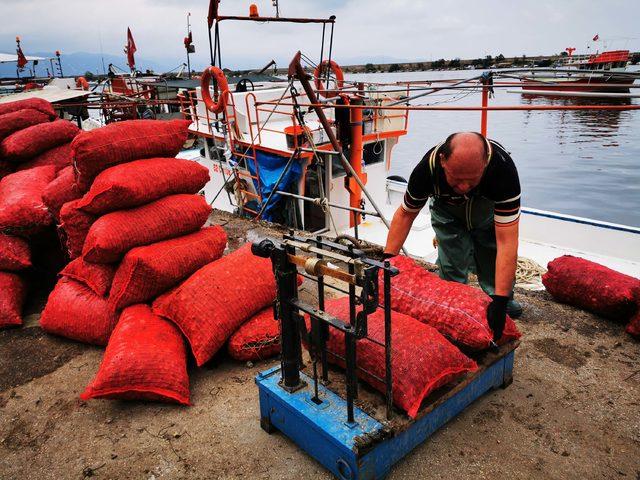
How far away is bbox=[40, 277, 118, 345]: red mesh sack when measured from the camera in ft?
11.1

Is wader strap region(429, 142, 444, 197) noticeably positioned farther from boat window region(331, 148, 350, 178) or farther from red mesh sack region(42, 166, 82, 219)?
boat window region(331, 148, 350, 178)

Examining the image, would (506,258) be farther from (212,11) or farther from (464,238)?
(212,11)

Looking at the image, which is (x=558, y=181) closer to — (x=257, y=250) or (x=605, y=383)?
(x=605, y=383)

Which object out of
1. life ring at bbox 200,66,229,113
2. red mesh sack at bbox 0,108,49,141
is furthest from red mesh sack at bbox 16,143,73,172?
life ring at bbox 200,66,229,113

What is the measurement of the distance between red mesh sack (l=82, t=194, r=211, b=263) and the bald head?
7.14 feet

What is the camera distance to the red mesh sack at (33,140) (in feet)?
17.6

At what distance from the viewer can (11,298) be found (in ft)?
12.9

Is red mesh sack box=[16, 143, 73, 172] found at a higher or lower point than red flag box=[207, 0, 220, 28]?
lower

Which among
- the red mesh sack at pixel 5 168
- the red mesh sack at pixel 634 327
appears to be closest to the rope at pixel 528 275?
the red mesh sack at pixel 634 327

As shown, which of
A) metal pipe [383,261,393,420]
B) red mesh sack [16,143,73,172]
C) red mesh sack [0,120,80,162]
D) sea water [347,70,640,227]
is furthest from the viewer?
sea water [347,70,640,227]

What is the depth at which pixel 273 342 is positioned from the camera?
3.13m

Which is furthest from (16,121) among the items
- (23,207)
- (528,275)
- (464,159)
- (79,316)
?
(528,275)

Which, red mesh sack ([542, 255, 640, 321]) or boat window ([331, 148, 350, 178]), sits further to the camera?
boat window ([331, 148, 350, 178])

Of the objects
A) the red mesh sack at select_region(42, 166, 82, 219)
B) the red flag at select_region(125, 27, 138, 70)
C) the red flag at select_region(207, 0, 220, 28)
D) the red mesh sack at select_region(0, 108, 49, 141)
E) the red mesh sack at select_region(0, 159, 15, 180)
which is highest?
the red flag at select_region(125, 27, 138, 70)
